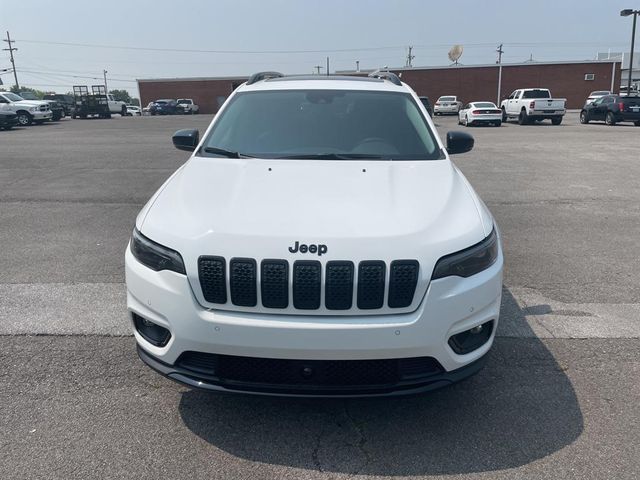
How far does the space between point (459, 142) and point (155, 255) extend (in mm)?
2972

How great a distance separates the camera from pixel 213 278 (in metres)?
2.71

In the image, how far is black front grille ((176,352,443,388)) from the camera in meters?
2.71

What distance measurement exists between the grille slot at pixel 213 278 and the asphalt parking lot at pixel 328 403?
76 cm

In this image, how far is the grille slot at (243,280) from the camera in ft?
8.74

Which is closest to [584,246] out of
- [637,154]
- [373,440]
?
[373,440]

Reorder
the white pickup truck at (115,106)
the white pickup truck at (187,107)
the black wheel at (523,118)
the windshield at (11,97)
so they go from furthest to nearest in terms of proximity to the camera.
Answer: the white pickup truck at (187,107) → the white pickup truck at (115,106) → the windshield at (11,97) → the black wheel at (523,118)

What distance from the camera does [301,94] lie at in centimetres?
467

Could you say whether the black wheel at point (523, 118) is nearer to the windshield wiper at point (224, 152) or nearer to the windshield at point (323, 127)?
the windshield at point (323, 127)

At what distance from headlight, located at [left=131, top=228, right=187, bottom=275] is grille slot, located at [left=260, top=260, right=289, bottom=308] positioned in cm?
42

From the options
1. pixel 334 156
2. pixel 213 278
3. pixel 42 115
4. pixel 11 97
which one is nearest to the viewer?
pixel 213 278

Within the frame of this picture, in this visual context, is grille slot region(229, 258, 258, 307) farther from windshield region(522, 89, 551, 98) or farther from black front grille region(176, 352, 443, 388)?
windshield region(522, 89, 551, 98)

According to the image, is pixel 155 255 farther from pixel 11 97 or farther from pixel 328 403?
pixel 11 97

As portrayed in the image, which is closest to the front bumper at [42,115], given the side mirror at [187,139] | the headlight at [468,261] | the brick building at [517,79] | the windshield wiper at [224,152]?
the brick building at [517,79]

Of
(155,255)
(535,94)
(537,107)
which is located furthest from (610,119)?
(155,255)
